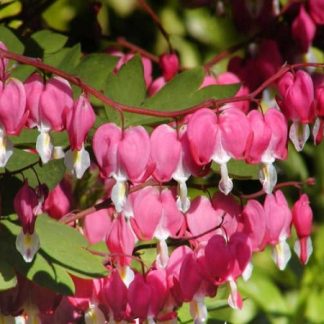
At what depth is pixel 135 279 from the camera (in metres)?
1.42

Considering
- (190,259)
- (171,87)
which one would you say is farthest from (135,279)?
(171,87)

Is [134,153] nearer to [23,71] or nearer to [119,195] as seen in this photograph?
[119,195]

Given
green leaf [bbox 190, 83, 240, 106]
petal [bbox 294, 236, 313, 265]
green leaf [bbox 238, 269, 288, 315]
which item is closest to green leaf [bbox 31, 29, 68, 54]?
green leaf [bbox 190, 83, 240, 106]

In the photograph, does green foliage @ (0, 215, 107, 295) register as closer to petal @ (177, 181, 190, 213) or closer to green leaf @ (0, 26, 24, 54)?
petal @ (177, 181, 190, 213)

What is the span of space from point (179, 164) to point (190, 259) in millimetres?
138

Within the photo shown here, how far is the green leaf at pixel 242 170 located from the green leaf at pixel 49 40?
0.34 meters

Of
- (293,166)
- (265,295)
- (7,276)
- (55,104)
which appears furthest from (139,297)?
(293,166)

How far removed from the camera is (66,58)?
1610 millimetres

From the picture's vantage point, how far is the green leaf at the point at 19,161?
1.45m

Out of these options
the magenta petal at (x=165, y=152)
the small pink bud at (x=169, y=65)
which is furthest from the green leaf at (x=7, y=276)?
the small pink bud at (x=169, y=65)

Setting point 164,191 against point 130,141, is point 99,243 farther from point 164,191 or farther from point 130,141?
point 130,141

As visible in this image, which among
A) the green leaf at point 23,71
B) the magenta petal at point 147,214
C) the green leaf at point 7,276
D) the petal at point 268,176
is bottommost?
the green leaf at point 7,276

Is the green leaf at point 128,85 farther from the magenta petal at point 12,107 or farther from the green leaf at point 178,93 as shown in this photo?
the magenta petal at point 12,107

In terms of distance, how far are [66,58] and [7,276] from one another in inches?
14.0
